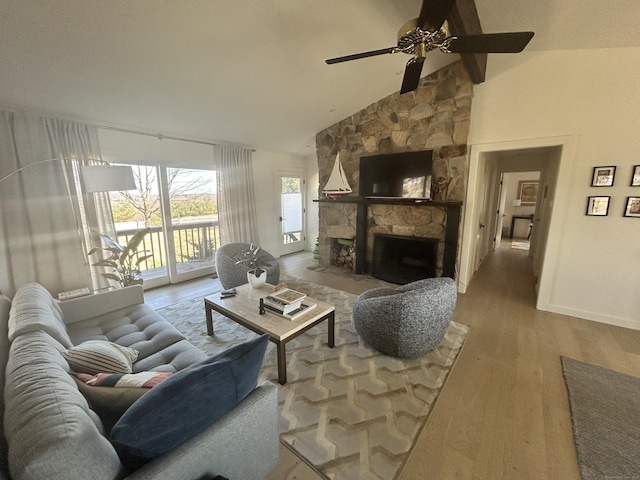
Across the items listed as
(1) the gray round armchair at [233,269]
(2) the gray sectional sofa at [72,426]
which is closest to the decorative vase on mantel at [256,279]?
(1) the gray round armchair at [233,269]

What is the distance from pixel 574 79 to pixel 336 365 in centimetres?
384

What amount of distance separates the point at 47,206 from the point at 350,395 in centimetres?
377

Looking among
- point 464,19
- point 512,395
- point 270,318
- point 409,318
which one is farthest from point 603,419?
point 464,19

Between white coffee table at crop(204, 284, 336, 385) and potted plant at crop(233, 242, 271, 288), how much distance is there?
4.4 inches

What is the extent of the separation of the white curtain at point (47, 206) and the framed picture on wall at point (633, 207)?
5.94 metres

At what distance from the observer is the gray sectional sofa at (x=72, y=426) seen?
691 mm

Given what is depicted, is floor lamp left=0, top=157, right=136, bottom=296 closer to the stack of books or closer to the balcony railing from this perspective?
the balcony railing

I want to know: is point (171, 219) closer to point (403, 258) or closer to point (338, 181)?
point (338, 181)

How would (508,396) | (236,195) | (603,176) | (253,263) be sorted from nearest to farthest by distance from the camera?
(508,396) → (603,176) → (253,263) → (236,195)

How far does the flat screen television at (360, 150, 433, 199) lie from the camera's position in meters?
3.72

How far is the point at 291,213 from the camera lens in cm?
611

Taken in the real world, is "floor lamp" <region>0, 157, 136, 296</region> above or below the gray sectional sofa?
above

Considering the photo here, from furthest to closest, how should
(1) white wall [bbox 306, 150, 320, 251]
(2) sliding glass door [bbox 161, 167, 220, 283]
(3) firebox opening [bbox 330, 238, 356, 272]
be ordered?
1. (1) white wall [bbox 306, 150, 320, 251]
2. (3) firebox opening [bbox 330, 238, 356, 272]
3. (2) sliding glass door [bbox 161, 167, 220, 283]

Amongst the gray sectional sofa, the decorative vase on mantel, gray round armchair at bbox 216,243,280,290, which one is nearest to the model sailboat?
gray round armchair at bbox 216,243,280,290
